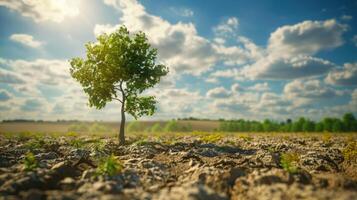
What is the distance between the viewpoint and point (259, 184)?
1027 centimetres

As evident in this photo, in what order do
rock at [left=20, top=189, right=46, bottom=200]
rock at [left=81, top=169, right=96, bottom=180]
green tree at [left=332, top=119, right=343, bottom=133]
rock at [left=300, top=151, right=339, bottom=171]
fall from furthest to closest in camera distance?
green tree at [left=332, top=119, right=343, bottom=133], rock at [left=300, top=151, right=339, bottom=171], rock at [left=81, top=169, right=96, bottom=180], rock at [left=20, top=189, right=46, bottom=200]

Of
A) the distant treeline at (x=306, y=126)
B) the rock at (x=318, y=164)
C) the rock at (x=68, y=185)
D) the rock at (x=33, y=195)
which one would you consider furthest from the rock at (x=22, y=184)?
the distant treeline at (x=306, y=126)

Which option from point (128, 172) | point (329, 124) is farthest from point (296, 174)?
point (329, 124)

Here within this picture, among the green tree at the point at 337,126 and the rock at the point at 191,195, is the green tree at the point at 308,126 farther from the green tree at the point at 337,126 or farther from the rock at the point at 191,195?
the rock at the point at 191,195

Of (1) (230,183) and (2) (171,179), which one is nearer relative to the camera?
(1) (230,183)

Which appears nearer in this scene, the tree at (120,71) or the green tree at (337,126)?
the tree at (120,71)

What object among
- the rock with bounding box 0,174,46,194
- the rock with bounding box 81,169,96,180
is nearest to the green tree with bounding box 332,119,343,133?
the rock with bounding box 81,169,96,180

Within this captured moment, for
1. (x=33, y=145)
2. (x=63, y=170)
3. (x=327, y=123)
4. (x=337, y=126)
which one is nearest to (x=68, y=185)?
(x=63, y=170)

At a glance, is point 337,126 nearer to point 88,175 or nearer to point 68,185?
point 88,175

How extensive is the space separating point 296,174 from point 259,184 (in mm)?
2171

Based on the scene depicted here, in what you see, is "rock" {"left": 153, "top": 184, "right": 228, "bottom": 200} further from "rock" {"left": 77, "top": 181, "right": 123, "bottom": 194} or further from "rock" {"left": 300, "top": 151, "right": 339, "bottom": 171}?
"rock" {"left": 300, "top": 151, "right": 339, "bottom": 171}

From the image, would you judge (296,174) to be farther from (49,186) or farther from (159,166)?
(49,186)

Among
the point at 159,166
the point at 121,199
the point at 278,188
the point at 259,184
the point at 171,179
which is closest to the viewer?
the point at 121,199

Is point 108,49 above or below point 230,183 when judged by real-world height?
above
